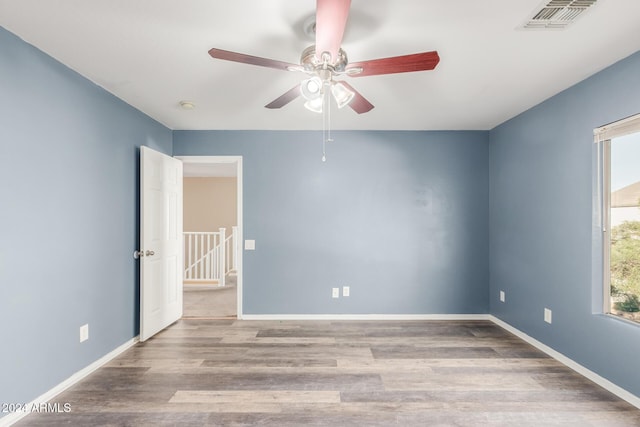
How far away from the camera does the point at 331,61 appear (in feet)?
5.93

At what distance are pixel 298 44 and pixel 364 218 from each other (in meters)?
2.53

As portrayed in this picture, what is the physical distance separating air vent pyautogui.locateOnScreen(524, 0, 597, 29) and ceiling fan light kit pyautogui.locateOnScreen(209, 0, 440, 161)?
725 millimetres

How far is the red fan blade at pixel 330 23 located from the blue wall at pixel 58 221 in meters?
1.98

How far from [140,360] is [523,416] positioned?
3.11 metres

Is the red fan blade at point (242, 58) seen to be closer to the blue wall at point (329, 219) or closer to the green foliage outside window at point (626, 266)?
the blue wall at point (329, 219)

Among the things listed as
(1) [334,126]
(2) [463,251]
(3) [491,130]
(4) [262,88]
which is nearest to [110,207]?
(4) [262,88]

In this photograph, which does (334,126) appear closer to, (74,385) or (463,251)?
(463,251)

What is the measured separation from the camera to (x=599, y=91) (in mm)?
2604

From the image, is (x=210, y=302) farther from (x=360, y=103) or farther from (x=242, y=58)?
(x=242, y=58)

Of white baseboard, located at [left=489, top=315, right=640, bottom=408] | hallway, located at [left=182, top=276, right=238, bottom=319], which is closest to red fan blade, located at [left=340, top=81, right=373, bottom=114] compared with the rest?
white baseboard, located at [left=489, top=315, right=640, bottom=408]

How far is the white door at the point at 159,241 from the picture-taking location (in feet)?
11.3

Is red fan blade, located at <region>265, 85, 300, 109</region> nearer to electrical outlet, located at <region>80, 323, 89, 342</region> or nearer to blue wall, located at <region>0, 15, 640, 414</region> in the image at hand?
blue wall, located at <region>0, 15, 640, 414</region>

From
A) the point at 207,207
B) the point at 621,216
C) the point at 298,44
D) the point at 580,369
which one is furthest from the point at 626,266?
the point at 207,207

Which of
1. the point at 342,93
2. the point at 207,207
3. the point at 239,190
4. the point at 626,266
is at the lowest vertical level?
the point at 626,266
